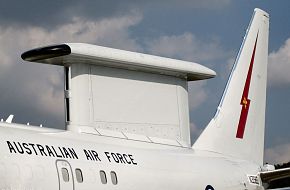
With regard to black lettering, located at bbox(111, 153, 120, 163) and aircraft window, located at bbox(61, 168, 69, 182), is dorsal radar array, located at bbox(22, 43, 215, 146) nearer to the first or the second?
black lettering, located at bbox(111, 153, 120, 163)

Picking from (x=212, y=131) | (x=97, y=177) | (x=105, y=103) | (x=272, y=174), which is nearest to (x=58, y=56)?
(x=105, y=103)

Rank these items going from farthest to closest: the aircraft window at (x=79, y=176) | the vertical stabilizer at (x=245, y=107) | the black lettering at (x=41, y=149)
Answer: the vertical stabilizer at (x=245, y=107) < the aircraft window at (x=79, y=176) < the black lettering at (x=41, y=149)

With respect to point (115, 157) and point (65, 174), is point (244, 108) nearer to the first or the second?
point (115, 157)

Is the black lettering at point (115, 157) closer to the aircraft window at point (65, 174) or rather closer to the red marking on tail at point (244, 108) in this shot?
the aircraft window at point (65, 174)

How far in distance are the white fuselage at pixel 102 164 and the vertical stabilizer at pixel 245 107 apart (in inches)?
20.3

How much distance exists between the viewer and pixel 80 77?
1168cm

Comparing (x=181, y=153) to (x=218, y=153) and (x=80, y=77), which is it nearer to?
(x=218, y=153)

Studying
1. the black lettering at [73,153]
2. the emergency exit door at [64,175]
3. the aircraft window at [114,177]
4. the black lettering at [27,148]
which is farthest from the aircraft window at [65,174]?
the aircraft window at [114,177]

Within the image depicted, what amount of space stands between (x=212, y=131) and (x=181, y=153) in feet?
5.42

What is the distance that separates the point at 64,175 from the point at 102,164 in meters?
0.88

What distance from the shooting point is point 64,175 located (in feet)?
31.2

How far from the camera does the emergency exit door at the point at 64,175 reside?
944 centimetres

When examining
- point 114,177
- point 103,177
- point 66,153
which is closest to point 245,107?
point 114,177

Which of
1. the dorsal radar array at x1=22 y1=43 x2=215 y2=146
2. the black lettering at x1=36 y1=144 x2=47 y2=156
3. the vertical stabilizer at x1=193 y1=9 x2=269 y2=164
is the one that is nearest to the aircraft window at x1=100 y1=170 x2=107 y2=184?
the black lettering at x1=36 y1=144 x2=47 y2=156
